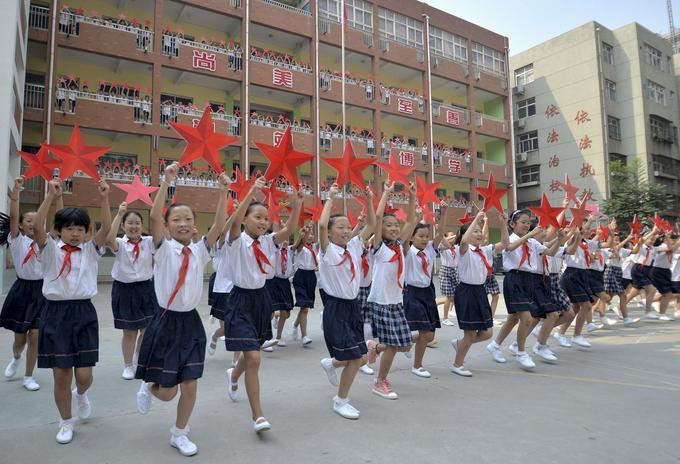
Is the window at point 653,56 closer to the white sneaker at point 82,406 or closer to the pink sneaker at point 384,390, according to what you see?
the pink sneaker at point 384,390

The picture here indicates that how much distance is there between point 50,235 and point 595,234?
8.63m

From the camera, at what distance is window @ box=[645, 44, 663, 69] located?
32.3m

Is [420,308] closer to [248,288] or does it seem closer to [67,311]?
[248,288]

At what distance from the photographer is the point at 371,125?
26.5 metres

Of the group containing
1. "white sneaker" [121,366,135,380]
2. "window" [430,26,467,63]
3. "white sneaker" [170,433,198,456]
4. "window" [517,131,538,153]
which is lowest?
"white sneaker" [170,433,198,456]

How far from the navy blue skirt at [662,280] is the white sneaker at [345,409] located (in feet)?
28.4

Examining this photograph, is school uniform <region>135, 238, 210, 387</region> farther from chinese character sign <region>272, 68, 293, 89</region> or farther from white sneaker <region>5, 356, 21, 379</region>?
chinese character sign <region>272, 68, 293, 89</region>

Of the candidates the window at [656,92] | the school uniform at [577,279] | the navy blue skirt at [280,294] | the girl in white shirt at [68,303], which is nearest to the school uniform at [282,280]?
the navy blue skirt at [280,294]

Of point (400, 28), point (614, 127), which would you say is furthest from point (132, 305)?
point (614, 127)

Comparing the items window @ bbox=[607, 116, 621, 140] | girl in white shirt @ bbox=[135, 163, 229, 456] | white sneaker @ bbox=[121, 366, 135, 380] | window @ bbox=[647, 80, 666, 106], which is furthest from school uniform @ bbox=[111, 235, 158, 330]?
window @ bbox=[647, 80, 666, 106]

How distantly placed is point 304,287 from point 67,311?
403cm

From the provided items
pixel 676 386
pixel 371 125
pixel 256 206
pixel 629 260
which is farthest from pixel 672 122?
pixel 256 206

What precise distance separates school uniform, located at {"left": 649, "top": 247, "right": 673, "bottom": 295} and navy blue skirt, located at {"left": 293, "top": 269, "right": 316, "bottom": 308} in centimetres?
727

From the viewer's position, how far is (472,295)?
5.54 m
